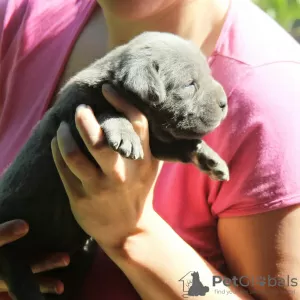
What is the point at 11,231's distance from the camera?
1.19m

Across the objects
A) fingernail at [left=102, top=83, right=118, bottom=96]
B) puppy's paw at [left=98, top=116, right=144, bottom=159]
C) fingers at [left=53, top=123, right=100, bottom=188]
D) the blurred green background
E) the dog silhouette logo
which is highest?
fingernail at [left=102, top=83, right=118, bottom=96]

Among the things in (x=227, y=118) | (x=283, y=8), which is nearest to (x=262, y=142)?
(x=227, y=118)

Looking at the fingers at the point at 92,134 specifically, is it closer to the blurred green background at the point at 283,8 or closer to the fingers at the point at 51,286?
the fingers at the point at 51,286

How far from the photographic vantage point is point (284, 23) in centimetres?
236

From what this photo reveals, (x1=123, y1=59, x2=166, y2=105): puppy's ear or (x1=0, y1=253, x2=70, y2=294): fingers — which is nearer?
(x1=123, y1=59, x2=166, y2=105): puppy's ear

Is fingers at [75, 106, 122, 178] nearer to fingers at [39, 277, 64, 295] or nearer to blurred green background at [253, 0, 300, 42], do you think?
fingers at [39, 277, 64, 295]

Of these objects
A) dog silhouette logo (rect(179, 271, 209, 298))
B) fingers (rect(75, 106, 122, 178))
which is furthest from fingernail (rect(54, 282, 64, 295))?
fingers (rect(75, 106, 122, 178))

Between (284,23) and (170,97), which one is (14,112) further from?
(284,23)

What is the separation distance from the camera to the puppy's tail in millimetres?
1198

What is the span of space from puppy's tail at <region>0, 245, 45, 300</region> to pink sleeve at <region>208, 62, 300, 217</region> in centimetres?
48

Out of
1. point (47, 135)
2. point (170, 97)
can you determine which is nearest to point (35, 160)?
point (47, 135)

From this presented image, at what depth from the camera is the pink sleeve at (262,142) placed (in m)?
1.17

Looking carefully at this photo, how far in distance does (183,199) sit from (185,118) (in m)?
0.29

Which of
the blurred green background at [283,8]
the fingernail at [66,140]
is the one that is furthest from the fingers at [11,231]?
the blurred green background at [283,8]
